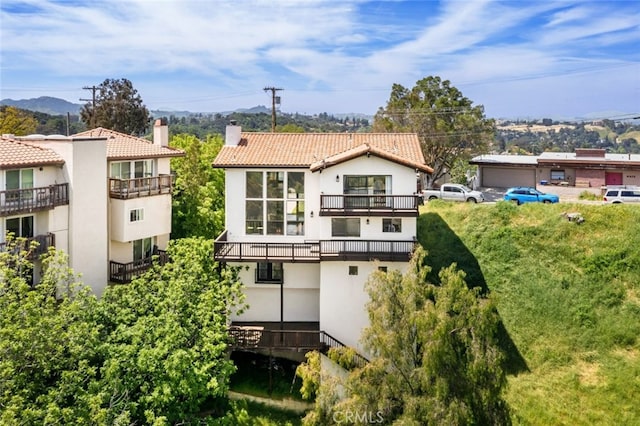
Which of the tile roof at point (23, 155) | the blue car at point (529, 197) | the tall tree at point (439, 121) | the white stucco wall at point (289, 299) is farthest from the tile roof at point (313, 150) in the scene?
the tall tree at point (439, 121)

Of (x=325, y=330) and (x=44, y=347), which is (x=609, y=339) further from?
(x=44, y=347)

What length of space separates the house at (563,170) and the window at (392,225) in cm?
2870

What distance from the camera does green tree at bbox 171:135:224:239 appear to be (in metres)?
29.9

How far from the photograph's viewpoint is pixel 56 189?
21.3 metres

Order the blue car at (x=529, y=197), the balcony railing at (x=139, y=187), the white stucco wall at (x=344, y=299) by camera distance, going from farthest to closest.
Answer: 1. the blue car at (x=529, y=197)
2. the balcony railing at (x=139, y=187)
3. the white stucco wall at (x=344, y=299)

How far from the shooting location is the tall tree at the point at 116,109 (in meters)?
51.5

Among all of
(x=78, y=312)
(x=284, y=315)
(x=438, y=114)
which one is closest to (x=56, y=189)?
(x=78, y=312)

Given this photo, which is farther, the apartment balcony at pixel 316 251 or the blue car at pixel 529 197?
the blue car at pixel 529 197

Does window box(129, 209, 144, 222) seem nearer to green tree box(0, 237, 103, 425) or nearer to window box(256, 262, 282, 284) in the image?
window box(256, 262, 282, 284)

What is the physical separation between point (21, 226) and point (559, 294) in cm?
2528

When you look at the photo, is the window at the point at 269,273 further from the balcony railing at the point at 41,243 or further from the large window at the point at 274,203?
the balcony railing at the point at 41,243

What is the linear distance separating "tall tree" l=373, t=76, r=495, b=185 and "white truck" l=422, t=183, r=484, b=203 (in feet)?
29.8

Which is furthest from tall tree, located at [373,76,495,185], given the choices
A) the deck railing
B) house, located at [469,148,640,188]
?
the deck railing

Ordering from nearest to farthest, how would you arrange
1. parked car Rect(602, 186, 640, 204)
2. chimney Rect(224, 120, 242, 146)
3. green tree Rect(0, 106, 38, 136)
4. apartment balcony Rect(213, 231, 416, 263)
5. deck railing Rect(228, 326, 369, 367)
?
deck railing Rect(228, 326, 369, 367), apartment balcony Rect(213, 231, 416, 263), chimney Rect(224, 120, 242, 146), parked car Rect(602, 186, 640, 204), green tree Rect(0, 106, 38, 136)
